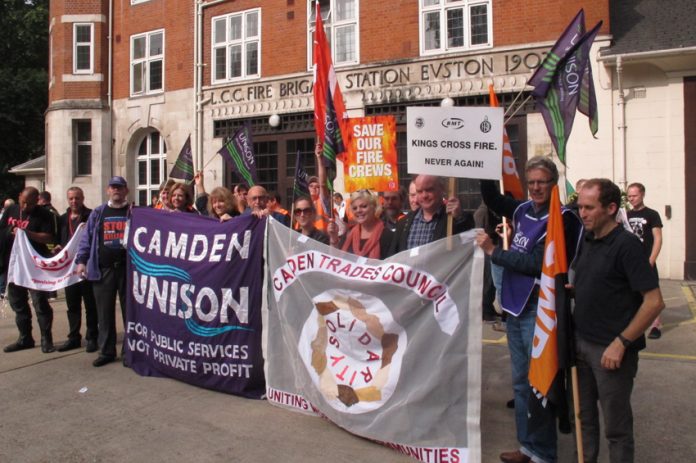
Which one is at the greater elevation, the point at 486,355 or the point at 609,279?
the point at 609,279

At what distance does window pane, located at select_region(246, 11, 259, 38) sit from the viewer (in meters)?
17.6

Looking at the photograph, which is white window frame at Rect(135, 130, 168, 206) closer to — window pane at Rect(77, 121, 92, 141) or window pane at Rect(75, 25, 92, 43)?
window pane at Rect(77, 121, 92, 141)

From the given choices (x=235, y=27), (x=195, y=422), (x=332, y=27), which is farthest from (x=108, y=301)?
(x=235, y=27)

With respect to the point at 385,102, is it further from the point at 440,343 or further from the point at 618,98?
the point at 440,343

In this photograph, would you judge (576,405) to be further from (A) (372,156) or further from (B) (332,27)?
(B) (332,27)

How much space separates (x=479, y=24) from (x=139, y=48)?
1268cm

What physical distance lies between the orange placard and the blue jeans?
308 cm

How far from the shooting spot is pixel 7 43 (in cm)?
3148

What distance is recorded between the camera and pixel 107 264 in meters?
6.21

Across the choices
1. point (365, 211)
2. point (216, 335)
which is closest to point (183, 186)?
point (216, 335)

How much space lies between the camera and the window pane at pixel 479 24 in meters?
14.3

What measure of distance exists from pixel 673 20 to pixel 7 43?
1278 inches

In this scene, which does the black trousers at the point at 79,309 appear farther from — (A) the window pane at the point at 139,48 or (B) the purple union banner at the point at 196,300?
(A) the window pane at the point at 139,48

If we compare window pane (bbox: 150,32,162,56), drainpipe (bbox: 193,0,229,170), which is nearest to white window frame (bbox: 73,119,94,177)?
window pane (bbox: 150,32,162,56)
